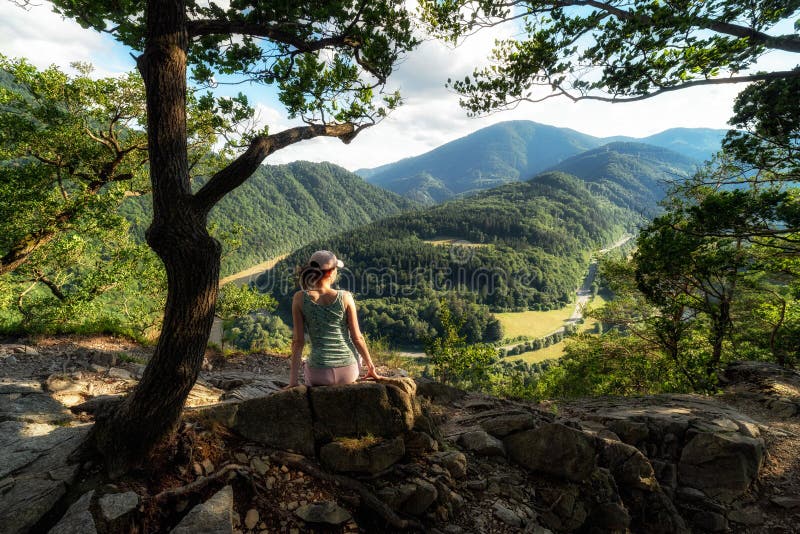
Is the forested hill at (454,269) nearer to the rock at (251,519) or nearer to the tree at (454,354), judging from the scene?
the tree at (454,354)

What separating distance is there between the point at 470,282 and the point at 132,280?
139 m

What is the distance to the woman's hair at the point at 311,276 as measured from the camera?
4.15m

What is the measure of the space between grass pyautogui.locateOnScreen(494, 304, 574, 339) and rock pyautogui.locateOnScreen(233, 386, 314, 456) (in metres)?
120

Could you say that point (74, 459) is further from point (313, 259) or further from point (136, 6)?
point (136, 6)

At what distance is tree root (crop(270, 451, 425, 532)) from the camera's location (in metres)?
3.69

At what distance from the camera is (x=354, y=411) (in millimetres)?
4383

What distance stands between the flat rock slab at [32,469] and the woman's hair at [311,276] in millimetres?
2954

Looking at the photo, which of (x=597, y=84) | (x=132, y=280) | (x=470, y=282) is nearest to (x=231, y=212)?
(x=470, y=282)

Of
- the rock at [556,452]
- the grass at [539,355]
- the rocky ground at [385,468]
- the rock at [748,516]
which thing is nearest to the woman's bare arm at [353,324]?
the rocky ground at [385,468]

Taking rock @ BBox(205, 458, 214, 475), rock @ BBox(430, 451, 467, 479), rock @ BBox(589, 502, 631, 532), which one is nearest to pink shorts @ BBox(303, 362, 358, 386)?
rock @ BBox(205, 458, 214, 475)

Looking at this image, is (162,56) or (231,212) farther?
(231,212)

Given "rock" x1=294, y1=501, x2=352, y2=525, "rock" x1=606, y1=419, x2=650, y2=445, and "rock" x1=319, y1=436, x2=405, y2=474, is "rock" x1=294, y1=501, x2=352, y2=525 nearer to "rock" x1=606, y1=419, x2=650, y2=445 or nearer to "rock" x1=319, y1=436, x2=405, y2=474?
"rock" x1=319, y1=436, x2=405, y2=474

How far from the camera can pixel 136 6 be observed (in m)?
5.05

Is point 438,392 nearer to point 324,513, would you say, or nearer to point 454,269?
point 324,513
